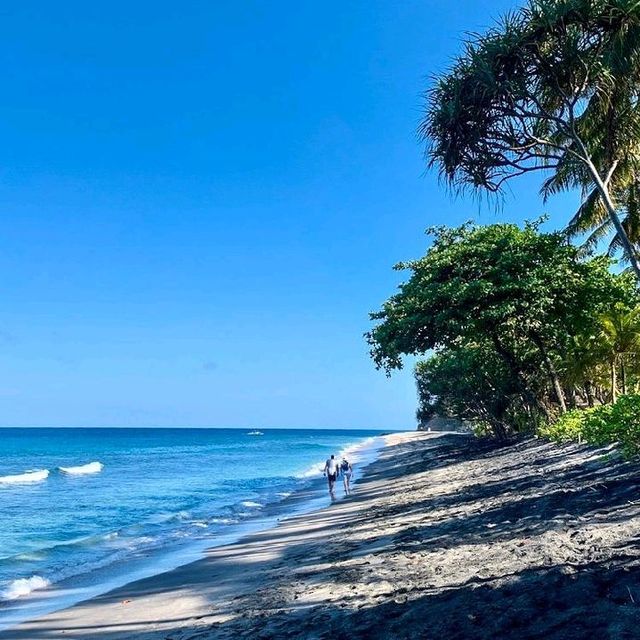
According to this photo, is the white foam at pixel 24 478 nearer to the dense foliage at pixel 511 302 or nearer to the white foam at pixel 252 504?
the white foam at pixel 252 504

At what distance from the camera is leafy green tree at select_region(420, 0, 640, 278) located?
9672mm

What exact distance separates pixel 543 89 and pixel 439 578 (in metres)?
8.95

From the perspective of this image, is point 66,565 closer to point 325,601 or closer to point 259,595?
point 259,595

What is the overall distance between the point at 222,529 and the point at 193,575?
6562mm

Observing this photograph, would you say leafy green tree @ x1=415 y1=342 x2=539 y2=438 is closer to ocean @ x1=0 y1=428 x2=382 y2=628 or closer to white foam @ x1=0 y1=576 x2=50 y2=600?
ocean @ x1=0 y1=428 x2=382 y2=628

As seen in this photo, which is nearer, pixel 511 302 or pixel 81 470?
pixel 511 302

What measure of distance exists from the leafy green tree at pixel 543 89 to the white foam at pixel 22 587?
38.1ft

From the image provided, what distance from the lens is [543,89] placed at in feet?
35.4

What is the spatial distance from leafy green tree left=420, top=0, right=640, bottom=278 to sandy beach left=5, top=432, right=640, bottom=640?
484cm

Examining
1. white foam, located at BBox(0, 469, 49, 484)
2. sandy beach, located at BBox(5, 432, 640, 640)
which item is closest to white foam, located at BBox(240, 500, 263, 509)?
sandy beach, located at BBox(5, 432, 640, 640)

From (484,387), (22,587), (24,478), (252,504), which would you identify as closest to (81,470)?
(24,478)

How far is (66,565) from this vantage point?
13906 mm

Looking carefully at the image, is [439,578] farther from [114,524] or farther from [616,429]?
[114,524]

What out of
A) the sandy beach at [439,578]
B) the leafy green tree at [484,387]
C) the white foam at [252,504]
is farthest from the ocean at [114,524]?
the leafy green tree at [484,387]
